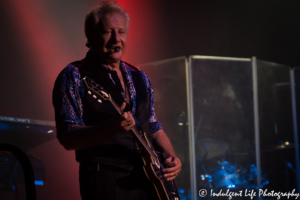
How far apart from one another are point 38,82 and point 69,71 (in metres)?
1.46

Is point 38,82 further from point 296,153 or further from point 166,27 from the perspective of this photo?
point 296,153

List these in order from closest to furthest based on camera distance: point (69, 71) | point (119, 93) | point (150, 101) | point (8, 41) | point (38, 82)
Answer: point (69, 71)
point (119, 93)
point (150, 101)
point (8, 41)
point (38, 82)

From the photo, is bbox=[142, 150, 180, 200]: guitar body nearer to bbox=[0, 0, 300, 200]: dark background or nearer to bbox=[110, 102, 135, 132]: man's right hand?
bbox=[110, 102, 135, 132]: man's right hand

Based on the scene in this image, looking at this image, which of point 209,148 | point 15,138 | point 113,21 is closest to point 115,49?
point 113,21

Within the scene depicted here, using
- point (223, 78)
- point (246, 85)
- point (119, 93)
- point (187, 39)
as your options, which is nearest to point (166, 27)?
point (187, 39)

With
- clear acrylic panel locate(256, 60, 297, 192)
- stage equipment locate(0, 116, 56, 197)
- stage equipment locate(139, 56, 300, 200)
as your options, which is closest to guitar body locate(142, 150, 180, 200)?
stage equipment locate(0, 116, 56, 197)

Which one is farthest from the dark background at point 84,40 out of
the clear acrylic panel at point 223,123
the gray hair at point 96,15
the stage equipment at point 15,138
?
the gray hair at point 96,15

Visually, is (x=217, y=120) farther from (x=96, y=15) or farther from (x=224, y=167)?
(x=96, y=15)

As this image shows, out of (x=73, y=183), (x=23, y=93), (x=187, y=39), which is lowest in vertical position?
(x=73, y=183)

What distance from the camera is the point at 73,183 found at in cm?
311

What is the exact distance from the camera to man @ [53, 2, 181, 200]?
1.48 m

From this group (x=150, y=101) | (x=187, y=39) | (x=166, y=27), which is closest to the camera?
(x=150, y=101)

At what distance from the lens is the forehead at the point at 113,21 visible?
184 cm

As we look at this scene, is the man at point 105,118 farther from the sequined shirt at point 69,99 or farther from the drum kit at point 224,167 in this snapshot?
the drum kit at point 224,167
